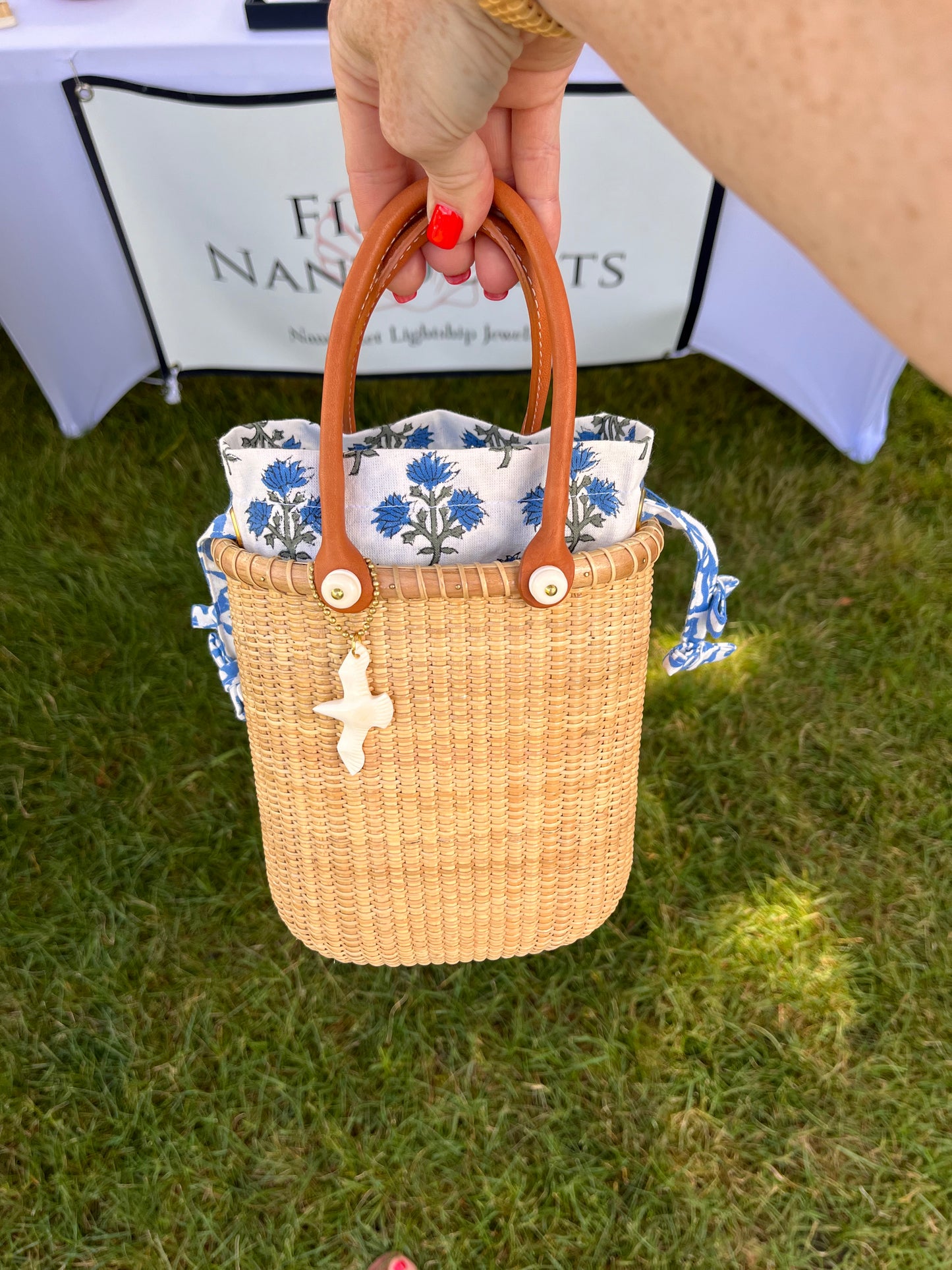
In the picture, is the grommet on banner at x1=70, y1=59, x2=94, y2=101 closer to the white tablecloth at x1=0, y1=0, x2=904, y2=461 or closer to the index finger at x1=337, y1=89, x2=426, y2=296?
the white tablecloth at x1=0, y1=0, x2=904, y2=461

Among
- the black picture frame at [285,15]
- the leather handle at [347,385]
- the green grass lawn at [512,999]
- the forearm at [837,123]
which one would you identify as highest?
the forearm at [837,123]

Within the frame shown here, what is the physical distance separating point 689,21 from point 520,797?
2.41 feet

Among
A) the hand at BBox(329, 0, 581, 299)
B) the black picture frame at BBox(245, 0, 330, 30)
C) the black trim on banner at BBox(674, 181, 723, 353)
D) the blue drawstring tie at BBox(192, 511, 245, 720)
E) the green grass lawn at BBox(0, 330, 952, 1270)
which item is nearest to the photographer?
the hand at BBox(329, 0, 581, 299)

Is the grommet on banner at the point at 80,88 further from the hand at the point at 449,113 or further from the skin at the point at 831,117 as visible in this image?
the skin at the point at 831,117

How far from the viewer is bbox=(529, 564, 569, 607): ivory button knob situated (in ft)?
2.57

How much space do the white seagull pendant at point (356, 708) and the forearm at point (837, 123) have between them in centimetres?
54

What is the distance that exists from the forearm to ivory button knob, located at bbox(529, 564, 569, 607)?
417mm

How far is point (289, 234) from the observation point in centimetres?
162

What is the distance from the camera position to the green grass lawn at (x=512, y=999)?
115cm

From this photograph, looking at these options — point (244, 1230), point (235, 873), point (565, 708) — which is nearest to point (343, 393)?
point (565, 708)

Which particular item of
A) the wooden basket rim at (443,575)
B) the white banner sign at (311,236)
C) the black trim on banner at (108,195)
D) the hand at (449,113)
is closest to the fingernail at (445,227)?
the hand at (449,113)

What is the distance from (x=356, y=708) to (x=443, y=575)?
0.53ft

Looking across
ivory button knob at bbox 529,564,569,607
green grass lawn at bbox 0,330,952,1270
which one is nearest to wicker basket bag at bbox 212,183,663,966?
ivory button knob at bbox 529,564,569,607

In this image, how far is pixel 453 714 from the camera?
2.91 ft
